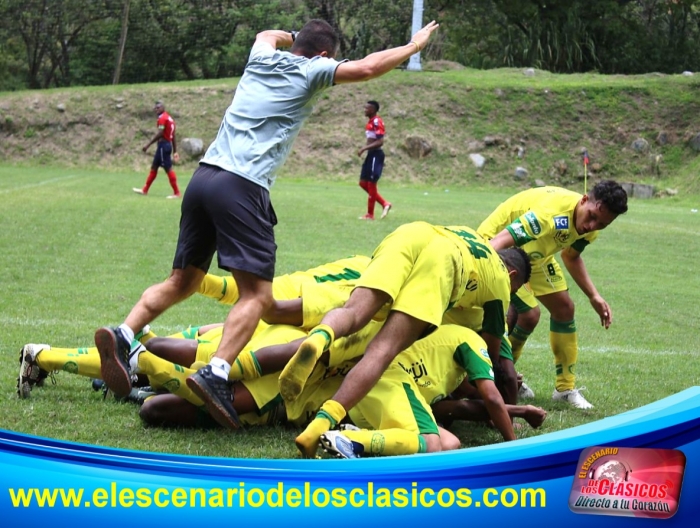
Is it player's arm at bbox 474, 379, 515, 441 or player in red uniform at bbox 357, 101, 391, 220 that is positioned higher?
player's arm at bbox 474, 379, 515, 441

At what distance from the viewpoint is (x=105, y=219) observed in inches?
576

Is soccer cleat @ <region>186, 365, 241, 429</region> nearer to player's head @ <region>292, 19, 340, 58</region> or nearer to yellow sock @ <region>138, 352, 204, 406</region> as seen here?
yellow sock @ <region>138, 352, 204, 406</region>

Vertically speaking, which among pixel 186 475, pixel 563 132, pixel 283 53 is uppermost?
pixel 283 53

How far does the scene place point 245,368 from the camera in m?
4.80

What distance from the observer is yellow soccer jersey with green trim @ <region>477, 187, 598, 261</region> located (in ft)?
19.4

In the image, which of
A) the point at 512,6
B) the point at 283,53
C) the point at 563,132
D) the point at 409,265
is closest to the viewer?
the point at 409,265

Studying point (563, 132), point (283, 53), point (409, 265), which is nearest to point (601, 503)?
point (409, 265)

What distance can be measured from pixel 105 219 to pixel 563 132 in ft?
66.4

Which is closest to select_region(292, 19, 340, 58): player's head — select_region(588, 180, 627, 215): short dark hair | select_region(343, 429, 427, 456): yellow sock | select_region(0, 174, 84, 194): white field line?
select_region(588, 180, 627, 215): short dark hair

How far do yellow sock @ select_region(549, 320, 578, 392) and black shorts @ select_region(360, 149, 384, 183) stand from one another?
10.8m

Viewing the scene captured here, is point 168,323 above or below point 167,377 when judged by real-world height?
below

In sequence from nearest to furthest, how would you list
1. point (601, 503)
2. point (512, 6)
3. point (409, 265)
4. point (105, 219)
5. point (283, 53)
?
point (601, 503), point (409, 265), point (283, 53), point (105, 219), point (512, 6)

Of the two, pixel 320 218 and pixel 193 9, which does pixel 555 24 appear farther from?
pixel 320 218

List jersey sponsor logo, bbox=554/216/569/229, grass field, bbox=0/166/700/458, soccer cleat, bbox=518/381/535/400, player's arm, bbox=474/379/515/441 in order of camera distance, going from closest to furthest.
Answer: player's arm, bbox=474/379/515/441
grass field, bbox=0/166/700/458
jersey sponsor logo, bbox=554/216/569/229
soccer cleat, bbox=518/381/535/400
